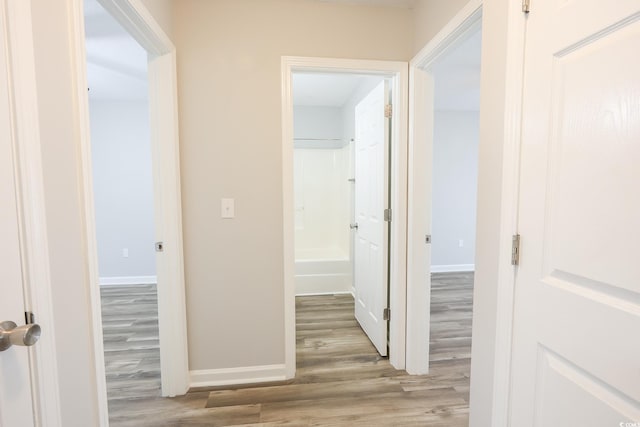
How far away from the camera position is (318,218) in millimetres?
4824

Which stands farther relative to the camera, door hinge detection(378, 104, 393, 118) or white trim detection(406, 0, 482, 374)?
door hinge detection(378, 104, 393, 118)

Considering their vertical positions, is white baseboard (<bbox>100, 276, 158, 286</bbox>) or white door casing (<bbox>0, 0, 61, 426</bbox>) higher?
white door casing (<bbox>0, 0, 61, 426</bbox>)

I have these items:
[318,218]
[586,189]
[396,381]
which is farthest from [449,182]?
[586,189]

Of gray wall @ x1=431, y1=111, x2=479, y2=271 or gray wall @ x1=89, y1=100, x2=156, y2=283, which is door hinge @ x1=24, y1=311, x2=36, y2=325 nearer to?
gray wall @ x1=89, y1=100, x2=156, y2=283

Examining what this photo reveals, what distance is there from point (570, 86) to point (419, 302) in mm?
1586

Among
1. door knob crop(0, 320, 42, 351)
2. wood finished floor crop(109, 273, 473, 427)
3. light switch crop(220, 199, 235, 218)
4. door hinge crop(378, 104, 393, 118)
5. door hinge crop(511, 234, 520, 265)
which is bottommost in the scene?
wood finished floor crop(109, 273, 473, 427)

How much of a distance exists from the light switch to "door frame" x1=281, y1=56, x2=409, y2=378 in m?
0.35

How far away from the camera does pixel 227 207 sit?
6.47 feet

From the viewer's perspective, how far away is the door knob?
0.67 m

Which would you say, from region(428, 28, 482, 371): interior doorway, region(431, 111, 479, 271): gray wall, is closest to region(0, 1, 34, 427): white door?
region(428, 28, 482, 371): interior doorway

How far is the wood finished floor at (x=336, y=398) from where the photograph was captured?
5.62 feet

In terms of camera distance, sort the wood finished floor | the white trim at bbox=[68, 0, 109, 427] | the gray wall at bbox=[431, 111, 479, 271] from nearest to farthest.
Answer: the white trim at bbox=[68, 0, 109, 427] < the wood finished floor < the gray wall at bbox=[431, 111, 479, 271]

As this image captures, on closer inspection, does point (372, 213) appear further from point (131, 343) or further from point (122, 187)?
point (122, 187)

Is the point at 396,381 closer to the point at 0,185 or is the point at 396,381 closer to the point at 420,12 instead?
the point at 0,185
